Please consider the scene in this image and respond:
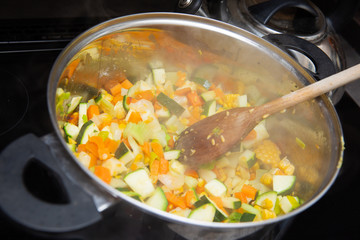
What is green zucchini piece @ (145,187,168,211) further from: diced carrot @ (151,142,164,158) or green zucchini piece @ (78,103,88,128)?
green zucchini piece @ (78,103,88,128)

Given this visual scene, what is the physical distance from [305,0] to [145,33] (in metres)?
0.84

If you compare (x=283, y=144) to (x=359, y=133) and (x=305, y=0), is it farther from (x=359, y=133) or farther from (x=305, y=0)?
(x=305, y=0)

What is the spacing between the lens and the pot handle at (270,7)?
61.9 inches

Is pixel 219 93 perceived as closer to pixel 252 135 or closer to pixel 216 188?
pixel 252 135

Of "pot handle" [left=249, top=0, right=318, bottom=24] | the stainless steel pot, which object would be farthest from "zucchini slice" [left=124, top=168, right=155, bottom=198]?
"pot handle" [left=249, top=0, right=318, bottom=24]

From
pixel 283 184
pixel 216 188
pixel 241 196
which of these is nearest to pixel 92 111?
pixel 216 188

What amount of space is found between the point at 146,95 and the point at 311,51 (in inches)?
29.4

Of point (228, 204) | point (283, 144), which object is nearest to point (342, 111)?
point (283, 144)

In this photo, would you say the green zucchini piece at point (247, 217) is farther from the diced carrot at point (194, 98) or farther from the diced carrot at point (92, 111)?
the diced carrot at point (92, 111)

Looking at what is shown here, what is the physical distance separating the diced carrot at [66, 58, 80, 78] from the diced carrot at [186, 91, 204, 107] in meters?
0.60

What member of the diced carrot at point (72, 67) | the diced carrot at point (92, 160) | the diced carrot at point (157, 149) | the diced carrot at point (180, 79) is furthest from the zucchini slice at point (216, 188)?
the diced carrot at point (72, 67)

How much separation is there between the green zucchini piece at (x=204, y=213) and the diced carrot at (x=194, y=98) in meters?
0.59

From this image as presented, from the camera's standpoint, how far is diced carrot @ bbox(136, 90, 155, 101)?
1605 millimetres

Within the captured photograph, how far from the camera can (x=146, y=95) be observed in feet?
5.30
